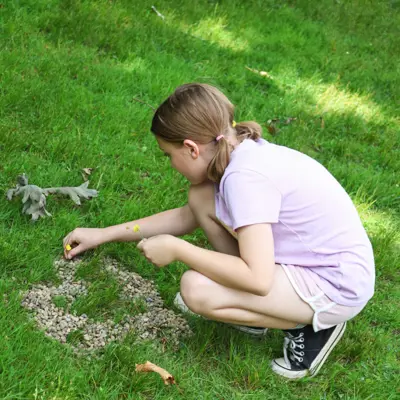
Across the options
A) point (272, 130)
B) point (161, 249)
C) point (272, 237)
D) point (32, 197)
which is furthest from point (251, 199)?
point (272, 130)

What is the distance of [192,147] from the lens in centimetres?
248

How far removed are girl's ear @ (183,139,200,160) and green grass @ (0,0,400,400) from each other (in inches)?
31.7

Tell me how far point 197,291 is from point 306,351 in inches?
22.4

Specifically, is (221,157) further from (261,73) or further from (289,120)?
(261,73)

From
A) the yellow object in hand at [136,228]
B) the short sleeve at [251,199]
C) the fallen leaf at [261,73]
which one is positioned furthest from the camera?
the fallen leaf at [261,73]

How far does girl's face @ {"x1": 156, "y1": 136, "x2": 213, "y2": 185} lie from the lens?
249cm

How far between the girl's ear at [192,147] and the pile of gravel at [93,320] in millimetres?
807

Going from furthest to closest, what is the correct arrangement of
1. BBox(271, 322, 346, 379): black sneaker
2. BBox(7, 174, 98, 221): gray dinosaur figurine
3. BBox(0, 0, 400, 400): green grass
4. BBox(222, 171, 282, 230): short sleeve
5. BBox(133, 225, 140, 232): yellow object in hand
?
BBox(7, 174, 98, 221): gray dinosaur figurine
BBox(133, 225, 140, 232): yellow object in hand
BBox(271, 322, 346, 379): black sneaker
BBox(0, 0, 400, 400): green grass
BBox(222, 171, 282, 230): short sleeve

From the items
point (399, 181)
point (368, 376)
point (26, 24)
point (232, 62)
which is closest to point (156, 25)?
point (232, 62)

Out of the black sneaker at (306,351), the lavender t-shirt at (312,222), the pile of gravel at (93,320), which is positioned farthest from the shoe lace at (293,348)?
the pile of gravel at (93,320)

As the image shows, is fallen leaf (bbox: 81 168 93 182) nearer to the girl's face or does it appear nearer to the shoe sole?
the girl's face

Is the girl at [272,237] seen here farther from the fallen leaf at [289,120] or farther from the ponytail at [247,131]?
the fallen leaf at [289,120]

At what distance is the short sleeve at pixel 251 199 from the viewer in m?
2.29

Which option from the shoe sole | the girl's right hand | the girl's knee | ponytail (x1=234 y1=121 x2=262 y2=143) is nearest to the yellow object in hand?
the girl's right hand
